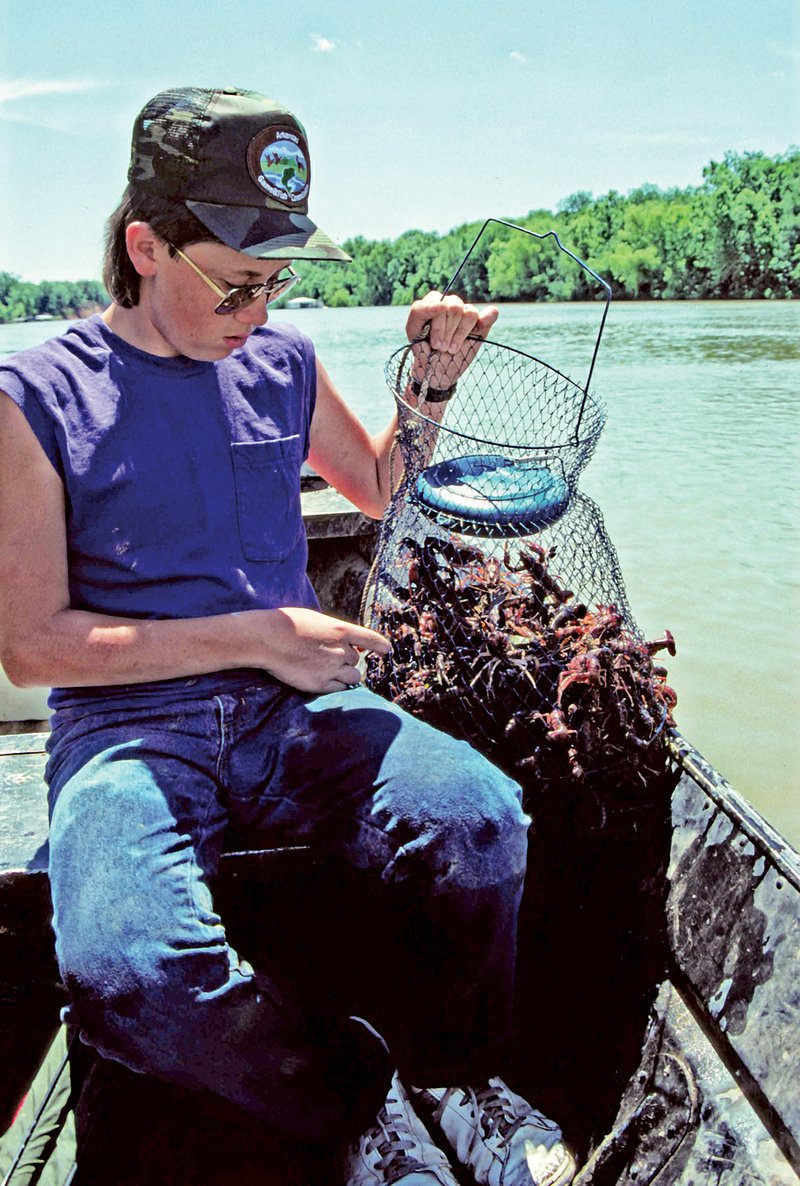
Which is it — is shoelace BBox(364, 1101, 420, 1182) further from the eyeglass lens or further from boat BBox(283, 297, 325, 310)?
boat BBox(283, 297, 325, 310)

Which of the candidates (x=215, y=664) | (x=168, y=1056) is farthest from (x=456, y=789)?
(x=168, y=1056)

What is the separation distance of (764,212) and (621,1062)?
6276 cm

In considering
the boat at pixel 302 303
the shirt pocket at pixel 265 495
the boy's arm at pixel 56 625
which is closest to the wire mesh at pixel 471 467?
the shirt pocket at pixel 265 495

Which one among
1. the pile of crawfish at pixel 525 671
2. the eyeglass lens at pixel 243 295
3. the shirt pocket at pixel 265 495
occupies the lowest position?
the pile of crawfish at pixel 525 671

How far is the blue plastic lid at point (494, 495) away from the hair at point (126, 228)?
2.54ft

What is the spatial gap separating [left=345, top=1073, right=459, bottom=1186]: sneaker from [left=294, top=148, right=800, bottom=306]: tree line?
158ft

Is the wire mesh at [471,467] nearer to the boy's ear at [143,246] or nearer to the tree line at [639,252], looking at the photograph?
the boy's ear at [143,246]

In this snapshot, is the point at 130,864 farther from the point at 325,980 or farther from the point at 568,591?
the point at 568,591

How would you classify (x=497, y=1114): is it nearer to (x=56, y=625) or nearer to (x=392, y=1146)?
(x=392, y=1146)

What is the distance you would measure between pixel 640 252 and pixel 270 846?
6396 cm

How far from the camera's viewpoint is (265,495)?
2111 millimetres

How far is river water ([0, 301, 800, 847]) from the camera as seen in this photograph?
19.5 ft

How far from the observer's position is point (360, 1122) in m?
1.73

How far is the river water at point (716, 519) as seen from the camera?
19.5ft
